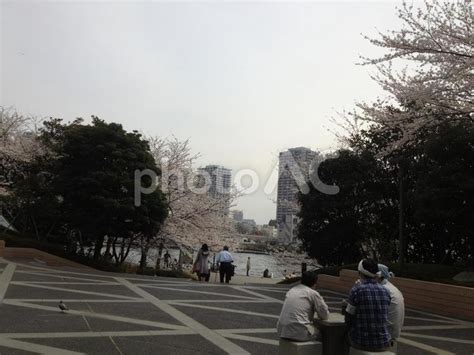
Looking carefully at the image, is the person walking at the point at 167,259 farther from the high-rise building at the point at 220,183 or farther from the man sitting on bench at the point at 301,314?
the man sitting on bench at the point at 301,314

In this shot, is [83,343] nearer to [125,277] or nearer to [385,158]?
[125,277]

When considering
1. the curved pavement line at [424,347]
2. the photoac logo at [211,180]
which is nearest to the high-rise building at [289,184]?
the photoac logo at [211,180]

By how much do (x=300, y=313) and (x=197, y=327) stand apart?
10.9 feet

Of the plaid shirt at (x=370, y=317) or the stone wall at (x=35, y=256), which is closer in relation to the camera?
the plaid shirt at (x=370, y=317)

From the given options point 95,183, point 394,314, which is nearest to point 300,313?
point 394,314

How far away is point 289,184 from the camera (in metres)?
26.4

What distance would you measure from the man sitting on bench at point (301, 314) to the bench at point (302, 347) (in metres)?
0.05

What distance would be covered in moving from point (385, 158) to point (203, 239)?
459 inches

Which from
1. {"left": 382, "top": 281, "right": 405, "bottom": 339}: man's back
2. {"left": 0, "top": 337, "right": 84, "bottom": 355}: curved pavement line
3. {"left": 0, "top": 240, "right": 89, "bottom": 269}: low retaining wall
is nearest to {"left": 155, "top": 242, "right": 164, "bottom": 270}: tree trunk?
{"left": 0, "top": 240, "right": 89, "bottom": 269}: low retaining wall

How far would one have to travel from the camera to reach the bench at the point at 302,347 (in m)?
5.17

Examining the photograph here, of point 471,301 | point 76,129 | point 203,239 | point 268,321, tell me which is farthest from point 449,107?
point 203,239

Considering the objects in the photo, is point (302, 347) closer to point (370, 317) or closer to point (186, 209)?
point (370, 317)

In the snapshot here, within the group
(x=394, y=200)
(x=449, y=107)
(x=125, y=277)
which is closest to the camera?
(x=449, y=107)

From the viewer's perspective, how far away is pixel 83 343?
21.6 ft
